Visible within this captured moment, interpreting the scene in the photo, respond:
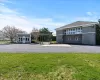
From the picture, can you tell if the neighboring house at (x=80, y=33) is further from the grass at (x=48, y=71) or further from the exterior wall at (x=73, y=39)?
the grass at (x=48, y=71)

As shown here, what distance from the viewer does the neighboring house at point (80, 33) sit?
39522 millimetres

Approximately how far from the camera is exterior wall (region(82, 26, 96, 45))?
130 feet

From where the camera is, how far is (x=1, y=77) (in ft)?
23.2

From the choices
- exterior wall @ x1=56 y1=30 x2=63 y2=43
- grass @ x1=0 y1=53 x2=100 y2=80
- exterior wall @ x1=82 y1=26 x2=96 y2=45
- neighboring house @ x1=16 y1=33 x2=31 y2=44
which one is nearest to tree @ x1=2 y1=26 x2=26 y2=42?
neighboring house @ x1=16 y1=33 x2=31 y2=44

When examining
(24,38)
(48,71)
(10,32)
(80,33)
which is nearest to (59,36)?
(80,33)

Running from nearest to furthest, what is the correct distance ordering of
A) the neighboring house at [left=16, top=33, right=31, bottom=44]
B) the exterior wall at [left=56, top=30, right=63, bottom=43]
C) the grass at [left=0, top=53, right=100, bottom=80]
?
the grass at [left=0, top=53, right=100, bottom=80], the exterior wall at [left=56, top=30, right=63, bottom=43], the neighboring house at [left=16, top=33, right=31, bottom=44]

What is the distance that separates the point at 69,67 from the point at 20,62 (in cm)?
270

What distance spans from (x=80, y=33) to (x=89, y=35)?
373 centimetres

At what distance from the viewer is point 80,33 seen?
145ft

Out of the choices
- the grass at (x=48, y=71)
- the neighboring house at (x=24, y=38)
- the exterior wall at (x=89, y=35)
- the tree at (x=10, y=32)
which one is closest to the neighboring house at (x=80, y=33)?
the exterior wall at (x=89, y=35)

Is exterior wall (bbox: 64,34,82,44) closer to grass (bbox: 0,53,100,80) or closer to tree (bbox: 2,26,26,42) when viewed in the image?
tree (bbox: 2,26,26,42)

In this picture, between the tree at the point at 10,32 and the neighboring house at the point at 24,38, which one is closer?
the neighboring house at the point at 24,38

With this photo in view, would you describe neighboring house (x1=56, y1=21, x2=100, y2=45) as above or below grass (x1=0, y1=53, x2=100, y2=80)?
above

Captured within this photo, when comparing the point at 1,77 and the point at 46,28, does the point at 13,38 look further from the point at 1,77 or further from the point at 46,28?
the point at 1,77
